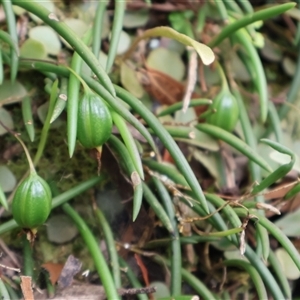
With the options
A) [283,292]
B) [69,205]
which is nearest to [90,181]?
[69,205]

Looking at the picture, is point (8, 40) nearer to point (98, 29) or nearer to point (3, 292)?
point (98, 29)

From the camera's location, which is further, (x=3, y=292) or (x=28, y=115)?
(x=28, y=115)

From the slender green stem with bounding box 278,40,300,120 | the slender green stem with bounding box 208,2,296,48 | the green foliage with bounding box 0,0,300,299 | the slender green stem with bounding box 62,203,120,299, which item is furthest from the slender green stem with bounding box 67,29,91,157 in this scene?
the slender green stem with bounding box 278,40,300,120

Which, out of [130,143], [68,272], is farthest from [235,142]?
[68,272]

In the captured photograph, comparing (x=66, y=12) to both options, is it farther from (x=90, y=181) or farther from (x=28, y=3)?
(x=90, y=181)

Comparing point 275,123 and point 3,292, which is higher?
point 275,123
